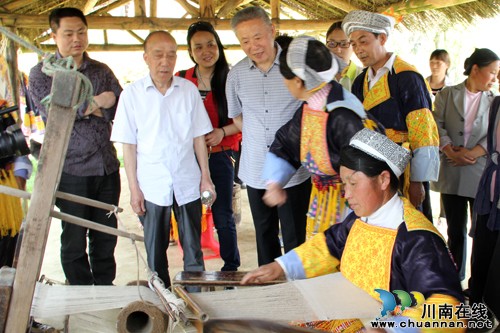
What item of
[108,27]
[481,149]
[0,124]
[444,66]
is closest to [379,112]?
[481,149]

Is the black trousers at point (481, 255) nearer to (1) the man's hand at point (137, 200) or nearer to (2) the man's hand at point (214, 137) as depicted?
(2) the man's hand at point (214, 137)

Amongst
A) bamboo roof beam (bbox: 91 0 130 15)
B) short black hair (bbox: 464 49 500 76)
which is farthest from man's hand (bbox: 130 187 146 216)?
bamboo roof beam (bbox: 91 0 130 15)

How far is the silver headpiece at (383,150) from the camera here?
5.68ft

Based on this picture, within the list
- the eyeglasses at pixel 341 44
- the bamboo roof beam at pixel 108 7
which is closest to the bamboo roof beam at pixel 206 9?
the bamboo roof beam at pixel 108 7

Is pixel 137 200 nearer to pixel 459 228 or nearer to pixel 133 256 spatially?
pixel 133 256

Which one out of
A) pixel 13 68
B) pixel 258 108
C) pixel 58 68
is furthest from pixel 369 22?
pixel 13 68

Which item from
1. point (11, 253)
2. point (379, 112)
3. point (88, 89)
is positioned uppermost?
point (88, 89)

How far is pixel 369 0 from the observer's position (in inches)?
215

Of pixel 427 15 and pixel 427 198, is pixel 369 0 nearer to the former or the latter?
pixel 427 15

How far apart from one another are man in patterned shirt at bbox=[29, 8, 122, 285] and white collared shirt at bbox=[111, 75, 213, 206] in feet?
0.91

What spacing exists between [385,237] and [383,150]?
0.31 meters

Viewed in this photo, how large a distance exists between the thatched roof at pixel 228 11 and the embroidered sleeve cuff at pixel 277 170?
233 cm

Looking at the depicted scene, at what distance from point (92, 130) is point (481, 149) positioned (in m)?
2.56

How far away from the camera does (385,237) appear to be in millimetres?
1755
